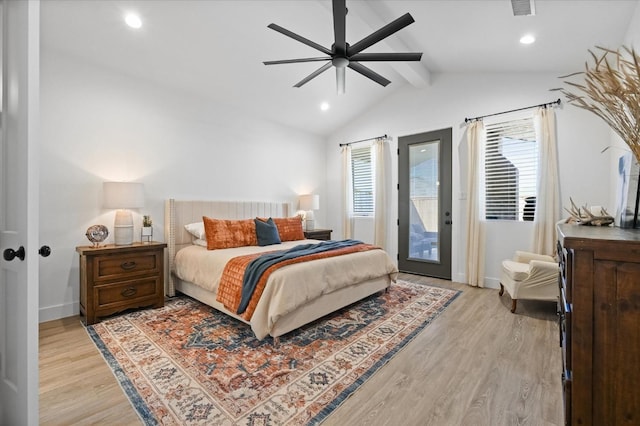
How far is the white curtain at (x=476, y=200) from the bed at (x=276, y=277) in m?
1.36

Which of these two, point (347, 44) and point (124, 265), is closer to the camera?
point (347, 44)

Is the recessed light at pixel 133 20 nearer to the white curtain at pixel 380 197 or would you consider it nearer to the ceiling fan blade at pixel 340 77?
the ceiling fan blade at pixel 340 77

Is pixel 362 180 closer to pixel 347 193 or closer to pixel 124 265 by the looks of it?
pixel 347 193

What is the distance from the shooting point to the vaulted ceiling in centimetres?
268

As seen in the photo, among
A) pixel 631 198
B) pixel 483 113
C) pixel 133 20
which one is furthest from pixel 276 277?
pixel 483 113

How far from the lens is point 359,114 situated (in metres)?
5.68

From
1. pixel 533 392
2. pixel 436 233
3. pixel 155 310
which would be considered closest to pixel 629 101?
pixel 533 392

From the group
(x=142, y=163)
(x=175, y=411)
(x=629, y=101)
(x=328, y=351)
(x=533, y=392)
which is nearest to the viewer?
(x=629, y=101)

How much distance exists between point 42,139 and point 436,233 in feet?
16.8

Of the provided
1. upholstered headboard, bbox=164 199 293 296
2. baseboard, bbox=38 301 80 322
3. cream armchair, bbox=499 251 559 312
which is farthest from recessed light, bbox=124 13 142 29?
cream armchair, bbox=499 251 559 312

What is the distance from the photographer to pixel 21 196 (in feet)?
4.22

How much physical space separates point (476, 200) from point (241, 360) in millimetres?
3669

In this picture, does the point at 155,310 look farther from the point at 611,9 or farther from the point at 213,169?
the point at 611,9

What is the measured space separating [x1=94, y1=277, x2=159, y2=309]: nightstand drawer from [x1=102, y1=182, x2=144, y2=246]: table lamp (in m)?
0.47
